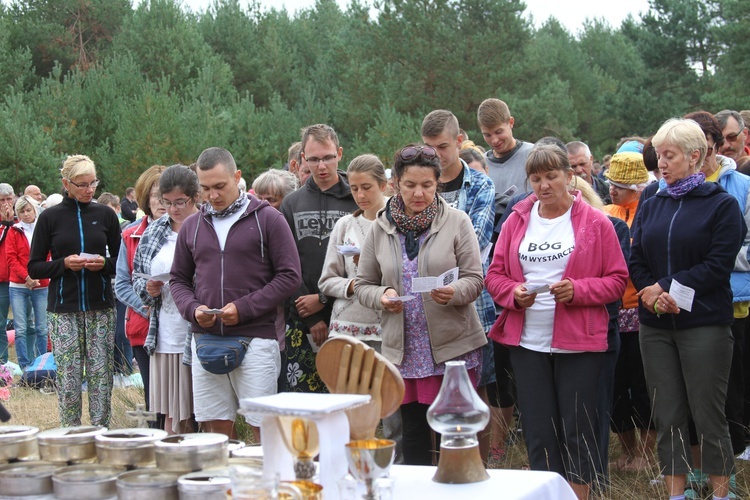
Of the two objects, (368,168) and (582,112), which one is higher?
(582,112)

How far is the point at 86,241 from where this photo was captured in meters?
6.37

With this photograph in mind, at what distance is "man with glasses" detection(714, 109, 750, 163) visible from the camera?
5.53m

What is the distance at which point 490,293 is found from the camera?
4.43 metres

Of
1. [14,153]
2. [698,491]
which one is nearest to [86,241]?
[698,491]

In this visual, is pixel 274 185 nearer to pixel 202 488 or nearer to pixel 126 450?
pixel 126 450

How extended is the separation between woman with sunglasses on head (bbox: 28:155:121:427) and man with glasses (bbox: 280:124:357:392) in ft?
5.57

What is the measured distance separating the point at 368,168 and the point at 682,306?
1.81 meters

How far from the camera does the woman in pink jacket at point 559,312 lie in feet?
13.6

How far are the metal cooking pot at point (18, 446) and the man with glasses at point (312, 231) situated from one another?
9.13 feet

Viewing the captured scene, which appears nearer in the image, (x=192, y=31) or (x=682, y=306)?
(x=682, y=306)

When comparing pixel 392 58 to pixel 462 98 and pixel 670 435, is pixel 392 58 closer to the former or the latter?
pixel 462 98

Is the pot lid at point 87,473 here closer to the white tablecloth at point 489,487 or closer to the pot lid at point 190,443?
the pot lid at point 190,443

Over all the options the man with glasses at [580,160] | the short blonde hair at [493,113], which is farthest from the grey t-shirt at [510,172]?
the man with glasses at [580,160]

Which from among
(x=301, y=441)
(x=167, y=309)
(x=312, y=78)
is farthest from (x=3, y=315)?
(x=312, y=78)
